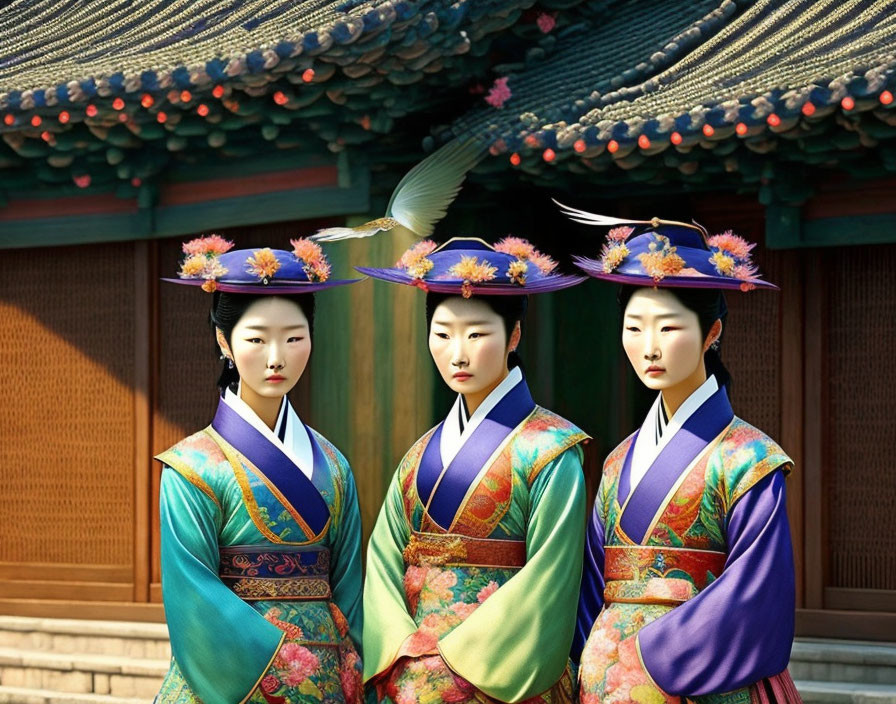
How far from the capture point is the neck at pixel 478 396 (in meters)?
6.62

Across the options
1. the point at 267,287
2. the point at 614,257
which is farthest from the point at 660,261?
the point at 267,287

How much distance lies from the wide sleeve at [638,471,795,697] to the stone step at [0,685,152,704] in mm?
4952

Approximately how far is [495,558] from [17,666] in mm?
5320

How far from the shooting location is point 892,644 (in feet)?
29.9

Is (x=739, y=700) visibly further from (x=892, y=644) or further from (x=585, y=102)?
(x=585, y=102)

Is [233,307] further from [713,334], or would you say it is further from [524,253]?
[713,334]

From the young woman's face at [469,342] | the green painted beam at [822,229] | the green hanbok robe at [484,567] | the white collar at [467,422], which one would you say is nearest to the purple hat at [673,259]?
the young woman's face at [469,342]

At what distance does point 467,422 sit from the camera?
662cm

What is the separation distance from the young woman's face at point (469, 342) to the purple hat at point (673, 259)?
0.42m

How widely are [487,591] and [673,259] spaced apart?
138cm

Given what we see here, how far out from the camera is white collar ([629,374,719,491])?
629 centimetres

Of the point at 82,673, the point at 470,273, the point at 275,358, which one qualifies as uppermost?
the point at 470,273

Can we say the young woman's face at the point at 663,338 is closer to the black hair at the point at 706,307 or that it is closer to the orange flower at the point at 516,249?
the black hair at the point at 706,307

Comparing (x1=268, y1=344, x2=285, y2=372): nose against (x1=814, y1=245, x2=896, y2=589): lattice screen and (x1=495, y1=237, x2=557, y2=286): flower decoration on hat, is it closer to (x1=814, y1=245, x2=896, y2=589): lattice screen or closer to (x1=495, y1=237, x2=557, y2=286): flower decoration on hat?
(x1=495, y1=237, x2=557, y2=286): flower decoration on hat
